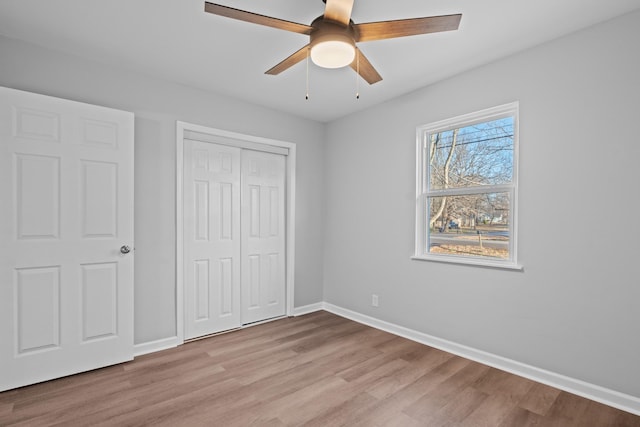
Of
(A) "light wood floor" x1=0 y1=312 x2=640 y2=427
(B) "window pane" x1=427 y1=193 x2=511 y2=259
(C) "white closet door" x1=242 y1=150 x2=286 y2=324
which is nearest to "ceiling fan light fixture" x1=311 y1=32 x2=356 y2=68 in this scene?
Result: (B) "window pane" x1=427 y1=193 x2=511 y2=259

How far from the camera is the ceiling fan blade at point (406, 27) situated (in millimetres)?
1606

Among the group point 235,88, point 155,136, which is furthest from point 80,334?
point 235,88

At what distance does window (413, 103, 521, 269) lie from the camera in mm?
2674

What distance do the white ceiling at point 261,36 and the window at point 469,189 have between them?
1.71ft

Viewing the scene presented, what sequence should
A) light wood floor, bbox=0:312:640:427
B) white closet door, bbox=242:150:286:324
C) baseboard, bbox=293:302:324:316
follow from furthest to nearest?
baseboard, bbox=293:302:324:316 → white closet door, bbox=242:150:286:324 → light wood floor, bbox=0:312:640:427

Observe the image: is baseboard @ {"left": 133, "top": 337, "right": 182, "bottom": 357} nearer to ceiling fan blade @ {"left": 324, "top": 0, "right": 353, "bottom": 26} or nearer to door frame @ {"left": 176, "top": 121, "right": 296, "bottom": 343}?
door frame @ {"left": 176, "top": 121, "right": 296, "bottom": 343}

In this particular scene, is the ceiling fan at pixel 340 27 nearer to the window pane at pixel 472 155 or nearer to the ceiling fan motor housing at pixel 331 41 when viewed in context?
the ceiling fan motor housing at pixel 331 41

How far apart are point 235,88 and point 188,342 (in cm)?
264

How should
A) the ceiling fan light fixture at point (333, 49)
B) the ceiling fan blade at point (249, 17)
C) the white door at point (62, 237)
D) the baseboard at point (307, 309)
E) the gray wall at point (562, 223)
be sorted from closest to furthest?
1. the ceiling fan blade at point (249, 17)
2. the ceiling fan light fixture at point (333, 49)
3. the gray wall at point (562, 223)
4. the white door at point (62, 237)
5. the baseboard at point (307, 309)

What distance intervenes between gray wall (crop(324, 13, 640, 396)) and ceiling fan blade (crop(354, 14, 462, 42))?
1.26m

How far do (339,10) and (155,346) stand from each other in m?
3.14

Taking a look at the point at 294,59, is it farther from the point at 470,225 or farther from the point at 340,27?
the point at 470,225

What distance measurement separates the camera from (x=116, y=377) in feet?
8.13

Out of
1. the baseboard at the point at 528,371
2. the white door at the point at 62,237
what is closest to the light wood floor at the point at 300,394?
the baseboard at the point at 528,371
